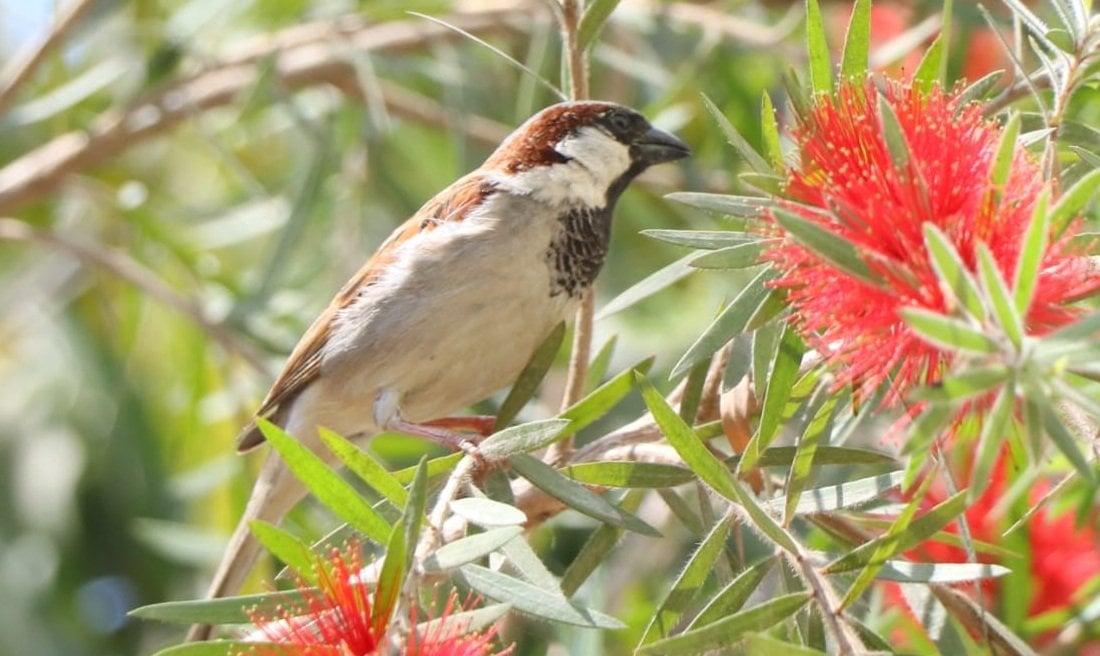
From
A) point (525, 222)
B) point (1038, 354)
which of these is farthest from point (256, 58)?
point (1038, 354)

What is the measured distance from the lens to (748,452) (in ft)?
6.20

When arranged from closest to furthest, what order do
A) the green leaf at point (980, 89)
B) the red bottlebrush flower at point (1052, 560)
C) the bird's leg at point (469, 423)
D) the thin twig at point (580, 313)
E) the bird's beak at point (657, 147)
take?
the green leaf at point (980, 89), the thin twig at point (580, 313), the red bottlebrush flower at point (1052, 560), the bird's leg at point (469, 423), the bird's beak at point (657, 147)

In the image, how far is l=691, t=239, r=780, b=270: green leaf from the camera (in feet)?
6.35

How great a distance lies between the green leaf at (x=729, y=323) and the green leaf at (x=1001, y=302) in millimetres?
588

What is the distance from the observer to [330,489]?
1.85 metres

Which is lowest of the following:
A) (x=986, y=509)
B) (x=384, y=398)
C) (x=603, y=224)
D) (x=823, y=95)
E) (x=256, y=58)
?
(x=986, y=509)

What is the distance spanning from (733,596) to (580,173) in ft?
5.33

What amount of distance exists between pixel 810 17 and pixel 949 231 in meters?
0.50

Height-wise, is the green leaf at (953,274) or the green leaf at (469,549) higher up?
the green leaf at (953,274)

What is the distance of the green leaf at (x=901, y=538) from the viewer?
1669 millimetres

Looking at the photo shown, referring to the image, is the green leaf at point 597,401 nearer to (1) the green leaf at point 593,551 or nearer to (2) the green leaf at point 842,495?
(1) the green leaf at point 593,551

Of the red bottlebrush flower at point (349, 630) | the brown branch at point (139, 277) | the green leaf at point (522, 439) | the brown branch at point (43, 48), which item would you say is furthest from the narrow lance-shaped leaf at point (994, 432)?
the brown branch at point (43, 48)

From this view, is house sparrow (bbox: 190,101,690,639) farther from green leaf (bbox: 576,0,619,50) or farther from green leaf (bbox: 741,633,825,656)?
green leaf (bbox: 741,633,825,656)

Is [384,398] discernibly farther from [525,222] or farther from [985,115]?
[985,115]
